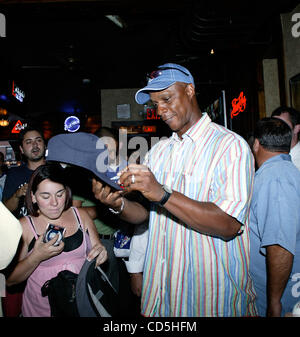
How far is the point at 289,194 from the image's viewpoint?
162 centimetres

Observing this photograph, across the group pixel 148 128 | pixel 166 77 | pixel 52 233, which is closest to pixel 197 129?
pixel 166 77

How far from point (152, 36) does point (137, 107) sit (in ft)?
10.2

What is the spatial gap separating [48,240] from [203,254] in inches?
44.4

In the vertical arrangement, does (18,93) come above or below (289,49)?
above

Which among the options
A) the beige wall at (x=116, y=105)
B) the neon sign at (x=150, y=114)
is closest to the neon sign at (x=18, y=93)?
the beige wall at (x=116, y=105)

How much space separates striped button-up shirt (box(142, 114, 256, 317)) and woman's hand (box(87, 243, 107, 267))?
43cm

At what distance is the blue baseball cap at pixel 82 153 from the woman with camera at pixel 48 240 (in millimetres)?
811

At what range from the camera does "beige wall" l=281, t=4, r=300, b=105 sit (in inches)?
150

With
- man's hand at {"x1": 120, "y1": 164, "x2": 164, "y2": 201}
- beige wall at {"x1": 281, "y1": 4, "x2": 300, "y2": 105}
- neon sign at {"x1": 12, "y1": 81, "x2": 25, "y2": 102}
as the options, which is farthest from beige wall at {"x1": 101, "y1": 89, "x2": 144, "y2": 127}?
man's hand at {"x1": 120, "y1": 164, "x2": 164, "y2": 201}

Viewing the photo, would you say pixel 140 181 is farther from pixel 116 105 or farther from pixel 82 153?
pixel 116 105

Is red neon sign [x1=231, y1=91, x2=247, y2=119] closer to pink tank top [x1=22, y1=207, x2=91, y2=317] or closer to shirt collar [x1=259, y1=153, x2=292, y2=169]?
shirt collar [x1=259, y1=153, x2=292, y2=169]

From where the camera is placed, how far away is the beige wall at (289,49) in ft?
12.5

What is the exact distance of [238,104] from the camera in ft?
20.7
